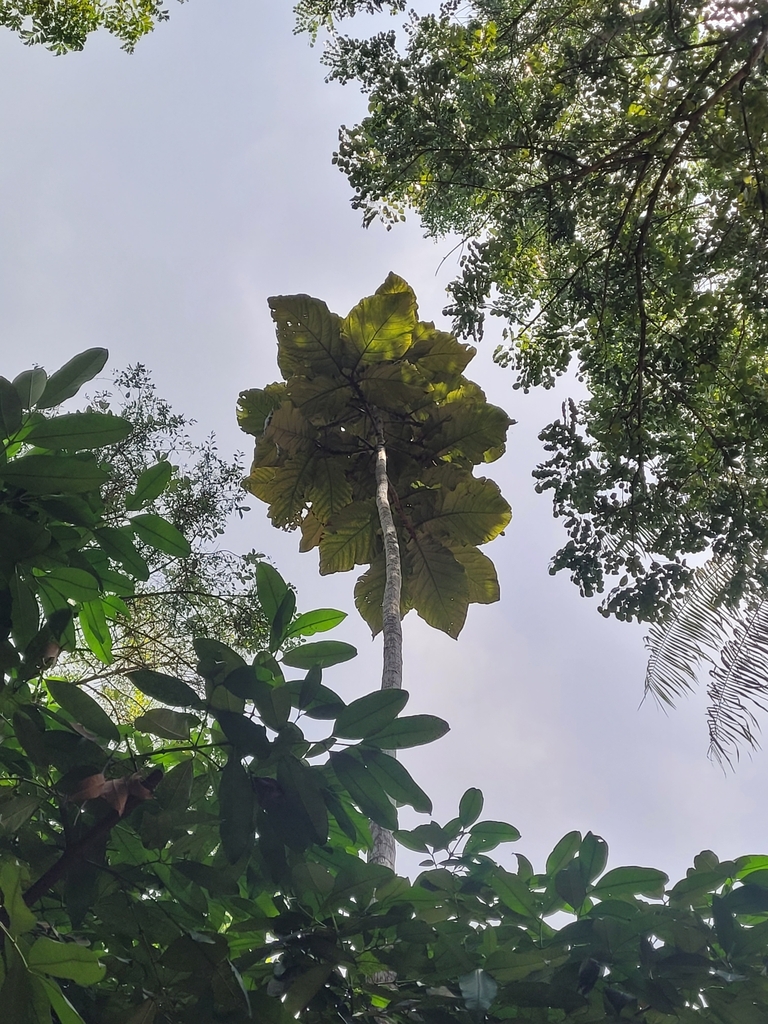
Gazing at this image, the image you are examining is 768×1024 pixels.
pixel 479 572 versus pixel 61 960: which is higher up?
pixel 479 572

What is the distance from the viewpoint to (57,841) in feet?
5.32

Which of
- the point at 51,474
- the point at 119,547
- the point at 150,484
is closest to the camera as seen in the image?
the point at 51,474

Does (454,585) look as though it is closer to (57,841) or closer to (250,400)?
(250,400)

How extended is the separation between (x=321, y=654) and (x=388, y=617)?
1.63 metres

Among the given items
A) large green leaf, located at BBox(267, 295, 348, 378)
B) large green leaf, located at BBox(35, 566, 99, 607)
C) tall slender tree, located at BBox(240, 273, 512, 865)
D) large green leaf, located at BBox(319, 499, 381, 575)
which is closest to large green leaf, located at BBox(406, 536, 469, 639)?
tall slender tree, located at BBox(240, 273, 512, 865)

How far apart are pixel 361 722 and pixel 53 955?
0.65m

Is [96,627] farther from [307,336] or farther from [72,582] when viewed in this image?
[307,336]

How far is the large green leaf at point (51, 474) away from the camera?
1556 mm

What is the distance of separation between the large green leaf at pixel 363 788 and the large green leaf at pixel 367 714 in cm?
5

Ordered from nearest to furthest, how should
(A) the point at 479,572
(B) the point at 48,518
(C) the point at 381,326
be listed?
(B) the point at 48,518, (C) the point at 381,326, (A) the point at 479,572

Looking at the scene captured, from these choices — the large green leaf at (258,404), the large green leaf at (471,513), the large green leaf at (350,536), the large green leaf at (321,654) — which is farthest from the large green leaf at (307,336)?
the large green leaf at (321,654)

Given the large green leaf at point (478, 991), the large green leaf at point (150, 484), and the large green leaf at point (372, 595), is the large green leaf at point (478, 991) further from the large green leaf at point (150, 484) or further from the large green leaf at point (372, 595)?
the large green leaf at point (372, 595)

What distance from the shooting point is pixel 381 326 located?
4.36 meters

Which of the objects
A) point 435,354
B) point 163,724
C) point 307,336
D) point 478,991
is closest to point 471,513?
point 435,354
